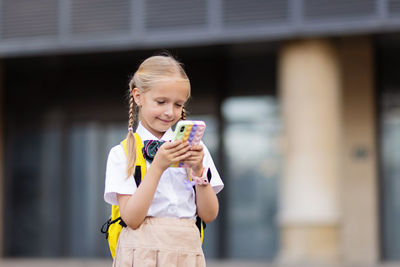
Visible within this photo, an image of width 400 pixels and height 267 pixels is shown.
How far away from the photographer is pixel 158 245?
2.70 meters

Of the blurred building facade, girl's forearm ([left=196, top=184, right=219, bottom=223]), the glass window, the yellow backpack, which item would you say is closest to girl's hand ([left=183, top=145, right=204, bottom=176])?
girl's forearm ([left=196, top=184, right=219, bottom=223])

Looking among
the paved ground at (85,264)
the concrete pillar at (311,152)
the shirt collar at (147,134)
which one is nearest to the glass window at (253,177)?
the paved ground at (85,264)

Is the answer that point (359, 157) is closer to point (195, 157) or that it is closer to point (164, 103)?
point (164, 103)

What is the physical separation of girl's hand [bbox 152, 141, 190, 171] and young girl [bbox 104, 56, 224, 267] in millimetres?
41

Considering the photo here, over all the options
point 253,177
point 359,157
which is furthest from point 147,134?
point 253,177

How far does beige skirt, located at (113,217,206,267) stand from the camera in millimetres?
2701

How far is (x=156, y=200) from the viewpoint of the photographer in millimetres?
2750

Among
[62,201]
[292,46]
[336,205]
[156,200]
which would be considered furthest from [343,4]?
[156,200]

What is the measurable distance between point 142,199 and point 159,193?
5.2 inches

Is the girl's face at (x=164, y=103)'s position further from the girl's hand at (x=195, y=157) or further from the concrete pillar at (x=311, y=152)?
the concrete pillar at (x=311, y=152)

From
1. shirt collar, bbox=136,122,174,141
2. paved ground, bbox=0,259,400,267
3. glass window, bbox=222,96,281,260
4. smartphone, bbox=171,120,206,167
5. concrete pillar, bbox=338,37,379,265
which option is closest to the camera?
smartphone, bbox=171,120,206,167

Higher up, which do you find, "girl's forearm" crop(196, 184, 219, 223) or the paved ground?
"girl's forearm" crop(196, 184, 219, 223)

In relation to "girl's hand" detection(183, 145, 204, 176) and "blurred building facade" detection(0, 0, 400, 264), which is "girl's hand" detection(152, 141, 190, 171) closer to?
"girl's hand" detection(183, 145, 204, 176)

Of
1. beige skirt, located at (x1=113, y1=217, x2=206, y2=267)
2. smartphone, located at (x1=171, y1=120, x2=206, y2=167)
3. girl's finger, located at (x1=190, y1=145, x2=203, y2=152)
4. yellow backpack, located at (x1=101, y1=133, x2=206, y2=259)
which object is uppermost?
smartphone, located at (x1=171, y1=120, x2=206, y2=167)
